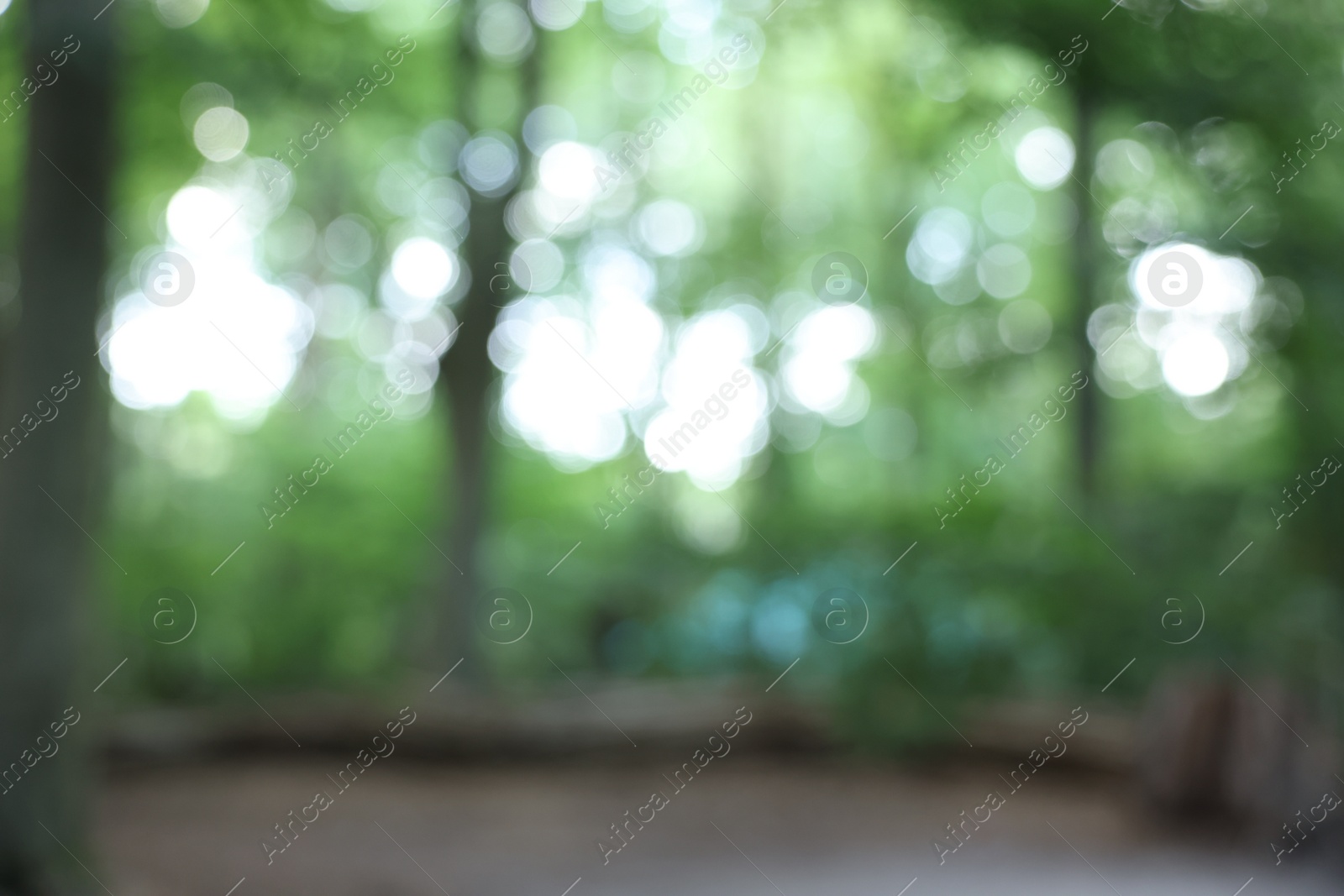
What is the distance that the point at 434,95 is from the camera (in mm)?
8195

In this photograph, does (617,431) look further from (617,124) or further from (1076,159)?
(1076,159)

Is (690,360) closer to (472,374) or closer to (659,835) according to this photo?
(472,374)

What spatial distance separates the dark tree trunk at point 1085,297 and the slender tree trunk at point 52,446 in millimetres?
4026

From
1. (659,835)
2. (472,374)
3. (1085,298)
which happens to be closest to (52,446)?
(659,835)

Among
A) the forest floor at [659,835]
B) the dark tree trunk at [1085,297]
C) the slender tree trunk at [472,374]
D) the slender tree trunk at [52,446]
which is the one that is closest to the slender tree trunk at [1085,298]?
the dark tree trunk at [1085,297]

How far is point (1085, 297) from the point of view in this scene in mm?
6582

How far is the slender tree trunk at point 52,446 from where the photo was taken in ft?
11.9

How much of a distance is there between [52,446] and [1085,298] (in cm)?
594

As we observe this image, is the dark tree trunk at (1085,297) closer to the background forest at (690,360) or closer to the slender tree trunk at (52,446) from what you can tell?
the background forest at (690,360)

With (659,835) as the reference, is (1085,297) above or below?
above

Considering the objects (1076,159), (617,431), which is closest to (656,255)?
(617,431)

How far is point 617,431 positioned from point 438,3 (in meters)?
5.74

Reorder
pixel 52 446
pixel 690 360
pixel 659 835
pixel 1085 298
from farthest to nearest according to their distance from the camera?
pixel 690 360, pixel 1085 298, pixel 659 835, pixel 52 446

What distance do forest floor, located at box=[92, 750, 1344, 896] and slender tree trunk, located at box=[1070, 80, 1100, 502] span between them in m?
2.19
